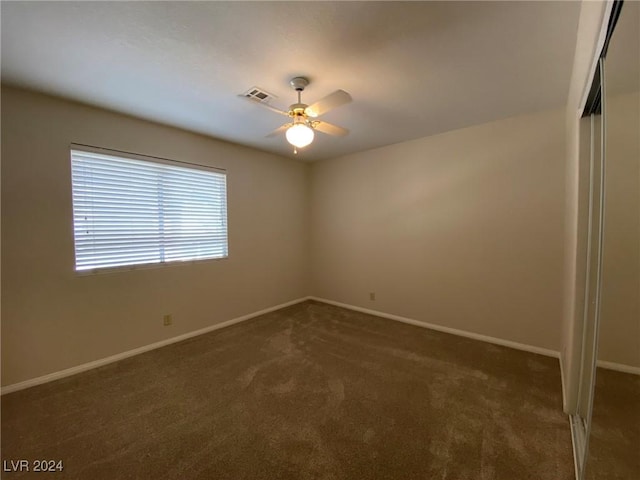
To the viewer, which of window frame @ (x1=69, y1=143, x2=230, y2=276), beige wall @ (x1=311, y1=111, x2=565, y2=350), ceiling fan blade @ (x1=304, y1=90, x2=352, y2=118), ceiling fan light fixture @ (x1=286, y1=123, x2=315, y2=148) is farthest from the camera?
beige wall @ (x1=311, y1=111, x2=565, y2=350)

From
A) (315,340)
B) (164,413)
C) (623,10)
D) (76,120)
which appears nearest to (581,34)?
(623,10)

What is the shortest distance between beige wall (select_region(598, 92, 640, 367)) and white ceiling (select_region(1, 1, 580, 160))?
0.84 meters

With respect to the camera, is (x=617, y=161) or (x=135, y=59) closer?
(x=617, y=161)

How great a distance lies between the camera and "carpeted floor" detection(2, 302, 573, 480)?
1489mm

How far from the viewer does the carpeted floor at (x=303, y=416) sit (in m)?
1.49

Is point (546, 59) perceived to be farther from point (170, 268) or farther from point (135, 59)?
point (170, 268)

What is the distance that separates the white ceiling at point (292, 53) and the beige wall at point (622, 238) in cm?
84

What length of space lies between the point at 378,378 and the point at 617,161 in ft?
6.78

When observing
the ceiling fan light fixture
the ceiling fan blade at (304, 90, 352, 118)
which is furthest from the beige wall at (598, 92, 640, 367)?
the ceiling fan light fixture

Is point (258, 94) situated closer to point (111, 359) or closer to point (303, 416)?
point (303, 416)

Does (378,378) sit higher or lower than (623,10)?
lower

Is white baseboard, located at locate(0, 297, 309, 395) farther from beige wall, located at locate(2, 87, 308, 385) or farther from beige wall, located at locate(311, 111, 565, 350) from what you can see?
beige wall, located at locate(311, 111, 565, 350)

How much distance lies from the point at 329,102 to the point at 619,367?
6.43 ft

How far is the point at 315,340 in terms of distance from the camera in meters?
3.08
